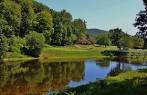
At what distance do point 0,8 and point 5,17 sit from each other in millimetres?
3166

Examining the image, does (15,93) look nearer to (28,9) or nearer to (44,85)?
(44,85)

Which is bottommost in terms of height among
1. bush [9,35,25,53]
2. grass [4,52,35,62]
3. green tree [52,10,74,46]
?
grass [4,52,35,62]

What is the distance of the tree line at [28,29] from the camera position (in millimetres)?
109875

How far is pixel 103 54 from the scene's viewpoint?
154125mm

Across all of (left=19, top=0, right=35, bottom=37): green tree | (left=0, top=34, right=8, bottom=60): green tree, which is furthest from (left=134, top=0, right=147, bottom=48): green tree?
(left=19, top=0, right=35, bottom=37): green tree

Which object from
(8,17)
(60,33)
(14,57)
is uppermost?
(8,17)

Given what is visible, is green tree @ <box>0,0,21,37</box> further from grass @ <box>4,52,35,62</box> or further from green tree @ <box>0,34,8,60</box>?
grass @ <box>4,52,35,62</box>

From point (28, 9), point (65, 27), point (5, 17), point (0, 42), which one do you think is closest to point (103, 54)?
point (65, 27)

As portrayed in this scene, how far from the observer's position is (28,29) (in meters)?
137

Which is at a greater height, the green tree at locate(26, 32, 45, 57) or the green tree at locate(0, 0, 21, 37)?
the green tree at locate(0, 0, 21, 37)

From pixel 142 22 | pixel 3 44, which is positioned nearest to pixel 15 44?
pixel 3 44

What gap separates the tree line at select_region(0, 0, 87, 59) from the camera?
10988 centimetres

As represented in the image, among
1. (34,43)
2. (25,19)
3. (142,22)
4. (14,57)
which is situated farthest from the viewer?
(25,19)

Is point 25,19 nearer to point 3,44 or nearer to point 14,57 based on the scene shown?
point 14,57
